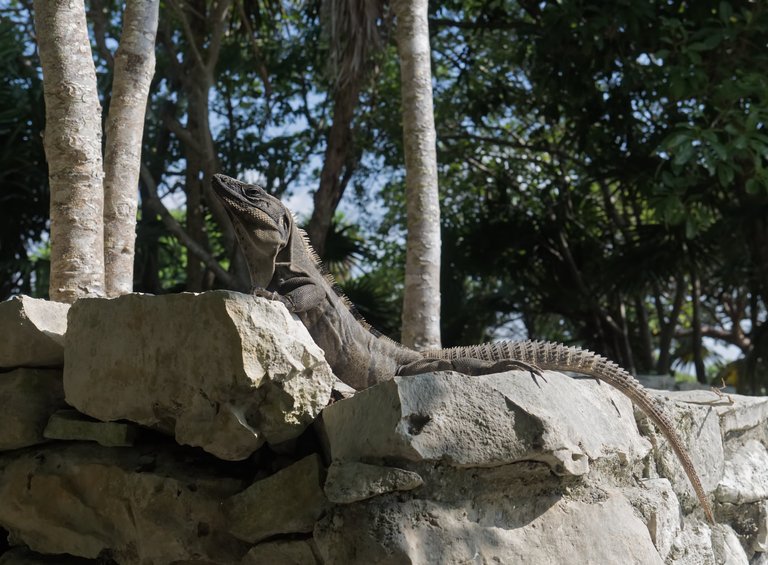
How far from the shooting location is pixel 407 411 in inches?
120

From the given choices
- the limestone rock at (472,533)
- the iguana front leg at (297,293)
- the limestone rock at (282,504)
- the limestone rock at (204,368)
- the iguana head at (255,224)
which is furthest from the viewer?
the iguana head at (255,224)

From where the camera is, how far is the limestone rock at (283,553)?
3275 mm

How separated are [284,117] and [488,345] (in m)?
9.94

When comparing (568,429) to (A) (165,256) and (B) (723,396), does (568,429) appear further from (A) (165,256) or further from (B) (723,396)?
(A) (165,256)

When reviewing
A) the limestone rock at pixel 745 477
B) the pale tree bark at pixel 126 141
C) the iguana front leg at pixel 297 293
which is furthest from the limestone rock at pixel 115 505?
the limestone rock at pixel 745 477

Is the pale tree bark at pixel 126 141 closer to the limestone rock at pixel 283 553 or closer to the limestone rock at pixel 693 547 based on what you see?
the limestone rock at pixel 283 553

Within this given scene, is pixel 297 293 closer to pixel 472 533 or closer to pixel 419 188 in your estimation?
pixel 472 533

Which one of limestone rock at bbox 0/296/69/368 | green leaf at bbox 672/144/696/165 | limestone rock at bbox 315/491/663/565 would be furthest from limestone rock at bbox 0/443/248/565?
green leaf at bbox 672/144/696/165

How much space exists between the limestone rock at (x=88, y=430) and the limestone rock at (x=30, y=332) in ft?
0.89

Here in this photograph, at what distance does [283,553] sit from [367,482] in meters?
0.54

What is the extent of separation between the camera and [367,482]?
9.94 feet

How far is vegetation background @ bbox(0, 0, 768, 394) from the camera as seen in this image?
820 centimetres

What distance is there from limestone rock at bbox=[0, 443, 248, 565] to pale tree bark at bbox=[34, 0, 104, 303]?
Answer: 89 cm

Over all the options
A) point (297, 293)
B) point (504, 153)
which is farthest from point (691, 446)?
point (504, 153)
